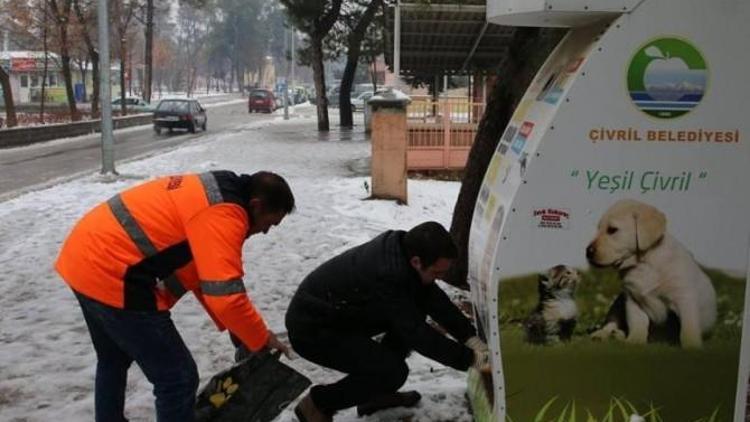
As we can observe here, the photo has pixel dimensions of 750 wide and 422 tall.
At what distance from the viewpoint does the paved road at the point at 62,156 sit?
51.7 feet

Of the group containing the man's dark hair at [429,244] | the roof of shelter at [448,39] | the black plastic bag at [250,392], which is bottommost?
the black plastic bag at [250,392]

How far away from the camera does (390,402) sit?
429 centimetres

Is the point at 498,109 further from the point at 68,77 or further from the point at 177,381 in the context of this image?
the point at 68,77

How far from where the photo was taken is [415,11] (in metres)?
15.6

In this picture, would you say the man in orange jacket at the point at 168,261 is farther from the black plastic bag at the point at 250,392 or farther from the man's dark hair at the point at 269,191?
the black plastic bag at the point at 250,392

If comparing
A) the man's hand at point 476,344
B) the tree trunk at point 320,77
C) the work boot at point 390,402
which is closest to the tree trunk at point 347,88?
the tree trunk at point 320,77

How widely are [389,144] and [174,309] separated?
19.1ft

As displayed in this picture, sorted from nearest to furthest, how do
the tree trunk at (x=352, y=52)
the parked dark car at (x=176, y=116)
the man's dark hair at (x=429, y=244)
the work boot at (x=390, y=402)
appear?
the man's dark hair at (x=429, y=244)
the work boot at (x=390, y=402)
the tree trunk at (x=352, y=52)
the parked dark car at (x=176, y=116)

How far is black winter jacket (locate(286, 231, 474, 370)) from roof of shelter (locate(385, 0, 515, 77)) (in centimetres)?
1087

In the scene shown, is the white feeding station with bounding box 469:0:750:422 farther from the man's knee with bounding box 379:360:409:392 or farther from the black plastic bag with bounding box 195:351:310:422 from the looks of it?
the black plastic bag with bounding box 195:351:310:422

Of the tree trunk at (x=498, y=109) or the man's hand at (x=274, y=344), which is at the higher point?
the tree trunk at (x=498, y=109)

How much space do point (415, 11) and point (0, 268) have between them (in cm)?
998

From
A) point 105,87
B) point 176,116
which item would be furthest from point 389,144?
point 176,116

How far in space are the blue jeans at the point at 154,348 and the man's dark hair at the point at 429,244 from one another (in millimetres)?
1047
